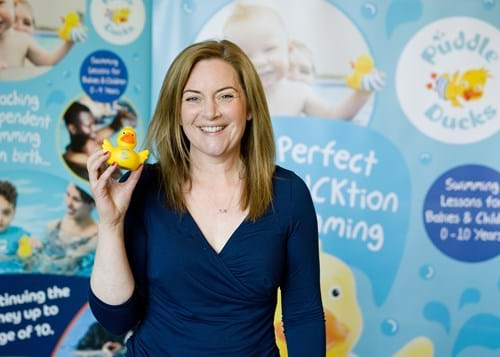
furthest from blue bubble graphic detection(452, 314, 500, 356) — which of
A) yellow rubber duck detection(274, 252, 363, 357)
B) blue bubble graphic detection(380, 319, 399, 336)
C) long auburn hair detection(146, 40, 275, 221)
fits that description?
long auburn hair detection(146, 40, 275, 221)

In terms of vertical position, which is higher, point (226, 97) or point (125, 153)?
point (226, 97)

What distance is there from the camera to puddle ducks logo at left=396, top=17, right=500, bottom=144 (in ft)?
7.29

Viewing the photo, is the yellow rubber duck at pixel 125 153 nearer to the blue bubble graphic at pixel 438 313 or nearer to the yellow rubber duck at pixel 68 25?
the yellow rubber duck at pixel 68 25

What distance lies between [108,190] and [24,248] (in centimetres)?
117

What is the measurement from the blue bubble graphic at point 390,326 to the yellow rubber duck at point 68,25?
162 cm

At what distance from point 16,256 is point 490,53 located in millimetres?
1906

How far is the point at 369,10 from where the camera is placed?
7.28 ft

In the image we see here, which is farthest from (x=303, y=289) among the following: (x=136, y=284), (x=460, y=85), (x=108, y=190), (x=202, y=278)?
(x=460, y=85)

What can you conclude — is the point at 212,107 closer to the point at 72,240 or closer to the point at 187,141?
the point at 187,141

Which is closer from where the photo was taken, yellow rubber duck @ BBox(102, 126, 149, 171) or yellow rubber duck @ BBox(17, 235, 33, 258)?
yellow rubber duck @ BBox(102, 126, 149, 171)

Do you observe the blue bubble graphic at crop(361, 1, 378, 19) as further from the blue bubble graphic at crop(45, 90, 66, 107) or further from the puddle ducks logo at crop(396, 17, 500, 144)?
the blue bubble graphic at crop(45, 90, 66, 107)

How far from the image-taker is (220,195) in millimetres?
1235

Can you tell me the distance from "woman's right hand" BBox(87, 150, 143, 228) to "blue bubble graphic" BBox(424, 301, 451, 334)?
62.0 inches

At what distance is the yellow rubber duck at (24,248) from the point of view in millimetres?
2088
